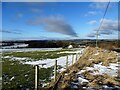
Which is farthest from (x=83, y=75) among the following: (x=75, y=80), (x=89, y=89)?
(x=89, y=89)

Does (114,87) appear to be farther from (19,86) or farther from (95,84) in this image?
(19,86)

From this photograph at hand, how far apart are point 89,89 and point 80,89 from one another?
11.4 inches

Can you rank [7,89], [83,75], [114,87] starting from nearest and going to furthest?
[114,87]
[7,89]
[83,75]

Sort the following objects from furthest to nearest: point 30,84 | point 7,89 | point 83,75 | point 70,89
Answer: point 83,75
point 30,84
point 7,89
point 70,89

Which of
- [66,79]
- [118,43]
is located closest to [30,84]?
[66,79]

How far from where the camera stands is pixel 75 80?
881cm

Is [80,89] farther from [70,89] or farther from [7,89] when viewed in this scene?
[7,89]

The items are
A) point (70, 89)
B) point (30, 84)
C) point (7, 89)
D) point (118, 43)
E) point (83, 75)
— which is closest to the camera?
point (70, 89)

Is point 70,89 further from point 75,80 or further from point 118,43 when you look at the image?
point 118,43

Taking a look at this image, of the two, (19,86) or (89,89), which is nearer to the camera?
(89,89)

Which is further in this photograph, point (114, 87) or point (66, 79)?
point (66, 79)

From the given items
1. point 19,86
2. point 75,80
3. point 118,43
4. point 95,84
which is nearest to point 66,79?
point 75,80

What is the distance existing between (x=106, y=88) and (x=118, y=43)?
30505 millimetres

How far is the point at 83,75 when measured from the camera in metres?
10.1
